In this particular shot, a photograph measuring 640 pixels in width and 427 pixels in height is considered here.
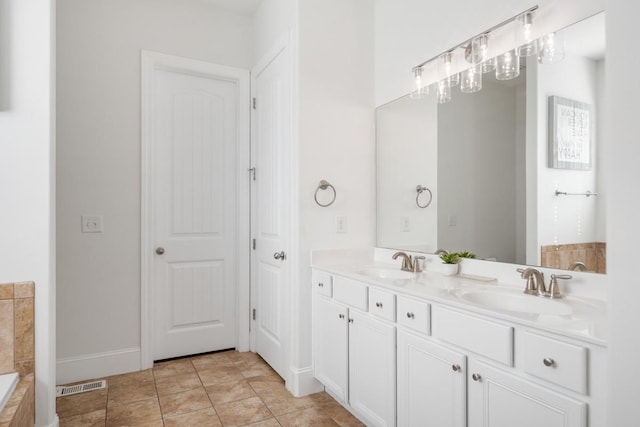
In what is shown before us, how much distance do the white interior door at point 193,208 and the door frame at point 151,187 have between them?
25 mm

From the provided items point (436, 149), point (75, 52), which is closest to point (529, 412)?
point (436, 149)

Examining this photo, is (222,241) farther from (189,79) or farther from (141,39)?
(141,39)

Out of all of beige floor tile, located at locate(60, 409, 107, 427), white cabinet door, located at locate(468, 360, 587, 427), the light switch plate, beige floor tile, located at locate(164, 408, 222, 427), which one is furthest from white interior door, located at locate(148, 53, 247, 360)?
white cabinet door, located at locate(468, 360, 587, 427)

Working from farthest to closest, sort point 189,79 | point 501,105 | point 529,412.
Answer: point 189,79, point 501,105, point 529,412

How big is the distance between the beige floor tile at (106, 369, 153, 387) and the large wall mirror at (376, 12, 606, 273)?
1.84 metres

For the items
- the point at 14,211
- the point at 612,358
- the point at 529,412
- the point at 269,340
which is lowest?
the point at 269,340

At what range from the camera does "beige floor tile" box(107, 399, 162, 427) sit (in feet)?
6.95

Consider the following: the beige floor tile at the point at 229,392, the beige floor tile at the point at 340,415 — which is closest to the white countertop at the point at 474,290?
the beige floor tile at the point at 340,415

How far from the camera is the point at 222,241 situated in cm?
314

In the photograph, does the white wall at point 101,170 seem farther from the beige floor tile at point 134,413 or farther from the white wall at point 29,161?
the white wall at point 29,161

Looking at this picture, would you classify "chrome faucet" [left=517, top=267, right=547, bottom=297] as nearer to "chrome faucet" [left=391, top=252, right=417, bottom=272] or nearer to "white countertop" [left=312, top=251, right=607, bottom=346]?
"white countertop" [left=312, top=251, right=607, bottom=346]

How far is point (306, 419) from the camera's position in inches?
84.1

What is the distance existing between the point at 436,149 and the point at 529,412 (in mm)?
1483

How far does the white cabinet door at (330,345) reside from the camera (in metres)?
2.15
